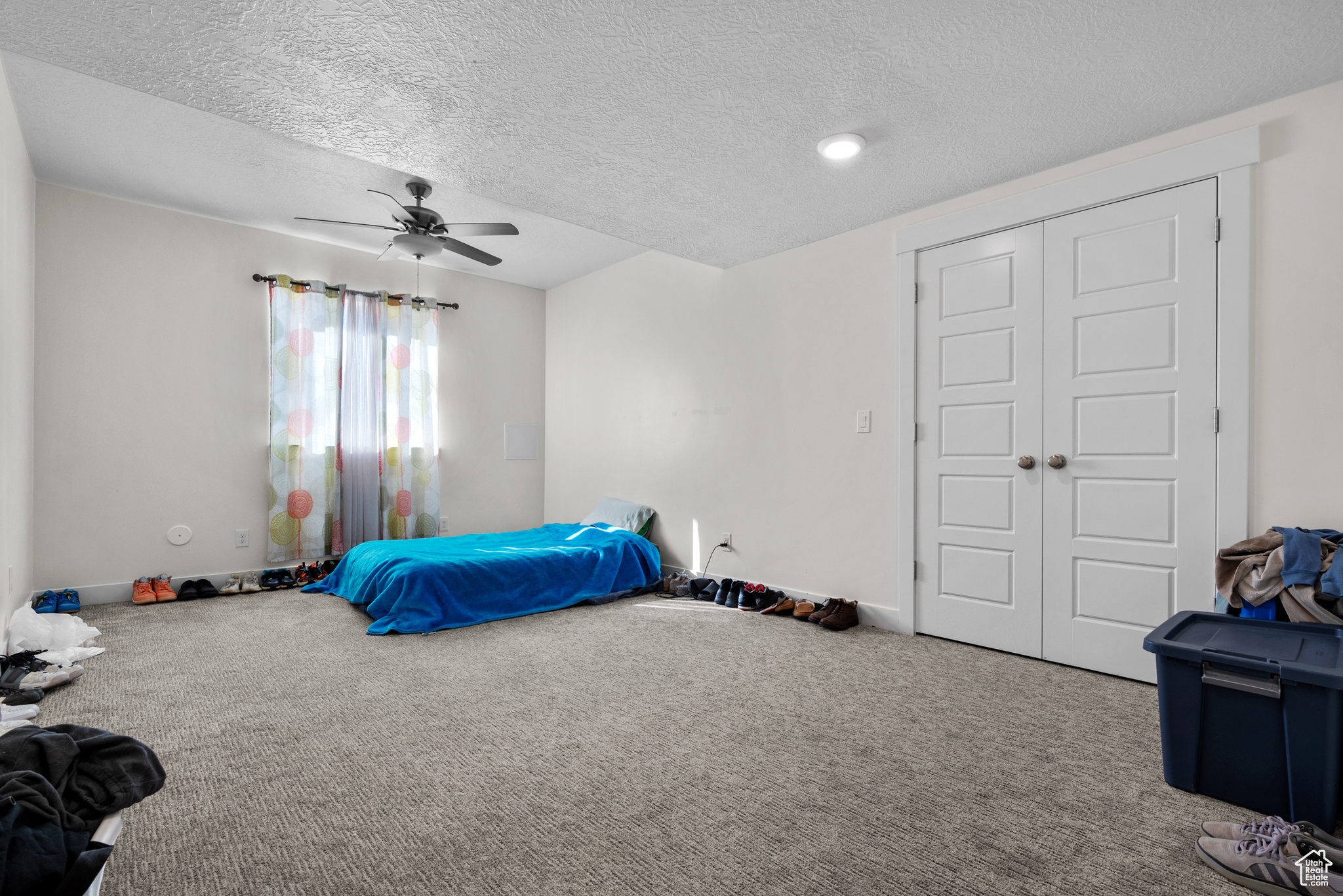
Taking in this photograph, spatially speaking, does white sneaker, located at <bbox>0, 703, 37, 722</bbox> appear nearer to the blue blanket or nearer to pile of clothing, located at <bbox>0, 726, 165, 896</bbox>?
the blue blanket

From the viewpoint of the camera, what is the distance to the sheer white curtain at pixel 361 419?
4.96m

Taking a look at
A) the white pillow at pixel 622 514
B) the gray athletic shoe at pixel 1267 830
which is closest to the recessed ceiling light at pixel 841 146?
the gray athletic shoe at pixel 1267 830

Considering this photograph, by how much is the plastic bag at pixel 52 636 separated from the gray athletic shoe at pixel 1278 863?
4.18m

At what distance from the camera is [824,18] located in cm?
198

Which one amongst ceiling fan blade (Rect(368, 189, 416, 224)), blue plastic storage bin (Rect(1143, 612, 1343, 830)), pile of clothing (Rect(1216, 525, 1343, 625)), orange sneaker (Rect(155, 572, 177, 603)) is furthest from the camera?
orange sneaker (Rect(155, 572, 177, 603))

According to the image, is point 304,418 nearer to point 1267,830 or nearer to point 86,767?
point 86,767

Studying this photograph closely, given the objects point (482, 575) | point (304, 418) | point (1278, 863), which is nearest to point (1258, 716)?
point (1278, 863)

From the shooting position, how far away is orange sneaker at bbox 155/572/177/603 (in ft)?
13.5

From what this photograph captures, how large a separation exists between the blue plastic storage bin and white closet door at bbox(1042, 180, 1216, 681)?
0.73m

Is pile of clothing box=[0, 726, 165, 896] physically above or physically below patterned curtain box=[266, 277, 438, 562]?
Answer: below

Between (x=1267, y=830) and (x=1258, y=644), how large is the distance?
21.5 inches

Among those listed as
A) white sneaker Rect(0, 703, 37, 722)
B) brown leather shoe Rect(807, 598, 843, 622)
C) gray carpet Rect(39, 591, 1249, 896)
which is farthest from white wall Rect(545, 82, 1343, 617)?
white sneaker Rect(0, 703, 37, 722)

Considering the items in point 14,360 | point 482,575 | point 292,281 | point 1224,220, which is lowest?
point 482,575

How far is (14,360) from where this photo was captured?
321cm
